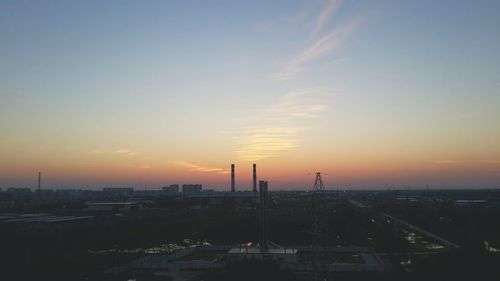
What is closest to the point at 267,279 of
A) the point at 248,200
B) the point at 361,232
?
the point at 361,232

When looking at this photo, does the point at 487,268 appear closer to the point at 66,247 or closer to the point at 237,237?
the point at 237,237

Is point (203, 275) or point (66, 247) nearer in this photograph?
point (203, 275)

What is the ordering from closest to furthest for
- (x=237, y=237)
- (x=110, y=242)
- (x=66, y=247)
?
1. (x=66, y=247)
2. (x=110, y=242)
3. (x=237, y=237)

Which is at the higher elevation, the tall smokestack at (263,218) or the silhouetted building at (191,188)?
the silhouetted building at (191,188)

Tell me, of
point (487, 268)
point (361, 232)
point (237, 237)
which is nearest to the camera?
point (487, 268)

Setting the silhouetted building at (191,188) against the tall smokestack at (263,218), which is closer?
the tall smokestack at (263,218)

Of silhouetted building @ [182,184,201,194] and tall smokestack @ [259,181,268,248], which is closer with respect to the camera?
tall smokestack @ [259,181,268,248]

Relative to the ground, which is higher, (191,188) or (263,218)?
(191,188)

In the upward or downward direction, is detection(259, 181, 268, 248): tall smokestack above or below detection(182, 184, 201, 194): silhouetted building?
below

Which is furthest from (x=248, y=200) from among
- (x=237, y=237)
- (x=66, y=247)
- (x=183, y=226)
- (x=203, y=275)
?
(x=203, y=275)

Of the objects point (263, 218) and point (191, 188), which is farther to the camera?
point (191, 188)
